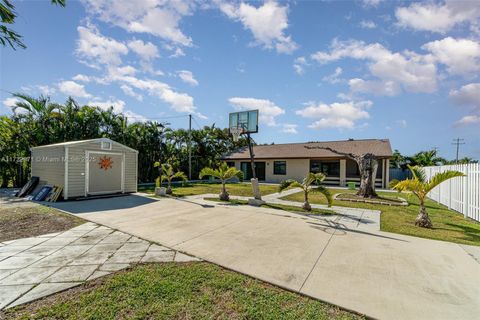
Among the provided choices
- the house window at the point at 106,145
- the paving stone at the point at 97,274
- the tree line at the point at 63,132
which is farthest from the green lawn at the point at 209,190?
the paving stone at the point at 97,274

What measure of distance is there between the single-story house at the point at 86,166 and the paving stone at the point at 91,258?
25.5 feet

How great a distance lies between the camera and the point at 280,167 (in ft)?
73.9

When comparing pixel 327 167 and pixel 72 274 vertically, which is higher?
pixel 327 167

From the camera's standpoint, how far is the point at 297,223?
6777 mm

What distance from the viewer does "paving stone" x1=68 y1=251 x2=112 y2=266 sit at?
380 cm

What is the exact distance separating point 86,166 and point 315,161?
17.8 meters

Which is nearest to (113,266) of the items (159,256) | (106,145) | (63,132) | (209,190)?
(159,256)

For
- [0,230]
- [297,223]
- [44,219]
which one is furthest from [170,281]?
[44,219]

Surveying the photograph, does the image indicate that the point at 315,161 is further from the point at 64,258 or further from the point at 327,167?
the point at 64,258

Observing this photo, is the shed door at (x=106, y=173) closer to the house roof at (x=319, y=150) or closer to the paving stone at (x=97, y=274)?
the paving stone at (x=97, y=274)

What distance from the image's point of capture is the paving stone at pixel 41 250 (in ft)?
13.6

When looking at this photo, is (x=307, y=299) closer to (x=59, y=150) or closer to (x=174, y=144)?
(x=59, y=150)

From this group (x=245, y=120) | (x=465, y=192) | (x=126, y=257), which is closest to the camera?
(x=126, y=257)

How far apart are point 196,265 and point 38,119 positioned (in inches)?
656
